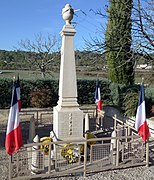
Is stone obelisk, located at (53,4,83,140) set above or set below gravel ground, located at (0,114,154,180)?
above

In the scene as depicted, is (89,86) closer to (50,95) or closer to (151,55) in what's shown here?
(50,95)

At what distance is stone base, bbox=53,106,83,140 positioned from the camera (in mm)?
5941

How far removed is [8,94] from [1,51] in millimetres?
21400

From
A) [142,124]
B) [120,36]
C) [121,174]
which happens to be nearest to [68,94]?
[142,124]

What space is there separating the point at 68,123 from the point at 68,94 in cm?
76

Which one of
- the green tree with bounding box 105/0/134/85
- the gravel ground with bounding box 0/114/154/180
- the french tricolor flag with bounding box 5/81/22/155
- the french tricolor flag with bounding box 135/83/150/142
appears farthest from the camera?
the green tree with bounding box 105/0/134/85

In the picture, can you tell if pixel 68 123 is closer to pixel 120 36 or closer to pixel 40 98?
pixel 120 36

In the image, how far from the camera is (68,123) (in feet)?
19.7

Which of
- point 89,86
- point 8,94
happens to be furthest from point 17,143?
point 89,86

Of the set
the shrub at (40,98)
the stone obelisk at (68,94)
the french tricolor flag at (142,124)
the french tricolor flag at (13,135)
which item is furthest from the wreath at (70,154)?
the shrub at (40,98)

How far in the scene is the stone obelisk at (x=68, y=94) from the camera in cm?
597

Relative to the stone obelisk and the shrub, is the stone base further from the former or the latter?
the shrub

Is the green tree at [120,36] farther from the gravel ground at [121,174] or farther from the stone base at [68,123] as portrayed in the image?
the gravel ground at [121,174]

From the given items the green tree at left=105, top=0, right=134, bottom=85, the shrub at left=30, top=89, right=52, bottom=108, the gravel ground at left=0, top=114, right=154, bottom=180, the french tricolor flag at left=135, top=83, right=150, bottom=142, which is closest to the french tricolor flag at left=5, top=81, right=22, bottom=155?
the gravel ground at left=0, top=114, right=154, bottom=180
